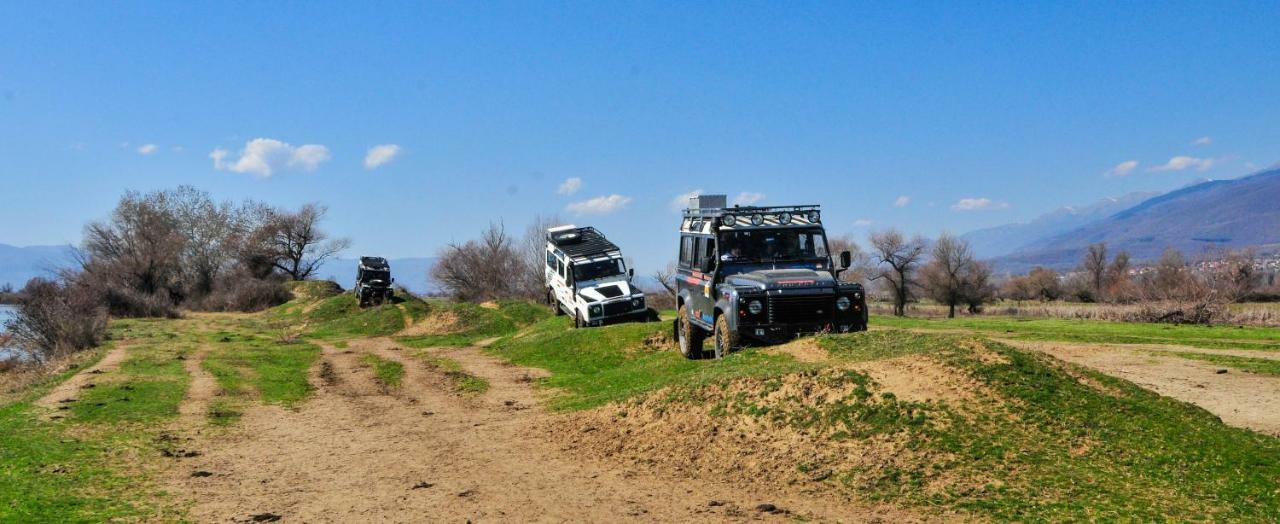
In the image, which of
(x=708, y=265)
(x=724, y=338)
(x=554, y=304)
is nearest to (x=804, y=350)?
(x=724, y=338)

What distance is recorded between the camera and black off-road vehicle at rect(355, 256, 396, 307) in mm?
49438

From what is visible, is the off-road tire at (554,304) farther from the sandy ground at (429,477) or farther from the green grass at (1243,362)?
the green grass at (1243,362)

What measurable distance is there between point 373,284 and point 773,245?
36766 millimetres

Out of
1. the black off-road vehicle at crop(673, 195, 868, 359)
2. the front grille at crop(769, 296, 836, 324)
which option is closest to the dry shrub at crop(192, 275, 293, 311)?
the black off-road vehicle at crop(673, 195, 868, 359)

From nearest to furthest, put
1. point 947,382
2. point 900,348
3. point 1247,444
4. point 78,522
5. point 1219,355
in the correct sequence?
1. point 78,522
2. point 1247,444
3. point 947,382
4. point 900,348
5. point 1219,355

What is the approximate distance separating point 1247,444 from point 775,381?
5533 mm

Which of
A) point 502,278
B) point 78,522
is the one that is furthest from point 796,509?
point 502,278

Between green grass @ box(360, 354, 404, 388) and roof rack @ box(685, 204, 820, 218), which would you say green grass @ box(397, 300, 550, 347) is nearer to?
green grass @ box(360, 354, 404, 388)

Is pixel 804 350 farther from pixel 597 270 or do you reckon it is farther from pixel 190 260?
pixel 190 260

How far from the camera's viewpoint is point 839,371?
11.9 m

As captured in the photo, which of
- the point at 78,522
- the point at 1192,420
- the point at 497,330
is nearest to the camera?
the point at 78,522

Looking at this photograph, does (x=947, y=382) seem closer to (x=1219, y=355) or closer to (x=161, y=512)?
(x=161, y=512)

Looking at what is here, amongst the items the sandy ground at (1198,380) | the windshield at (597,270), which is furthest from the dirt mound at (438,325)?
the sandy ground at (1198,380)

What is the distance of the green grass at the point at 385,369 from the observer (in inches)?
800
